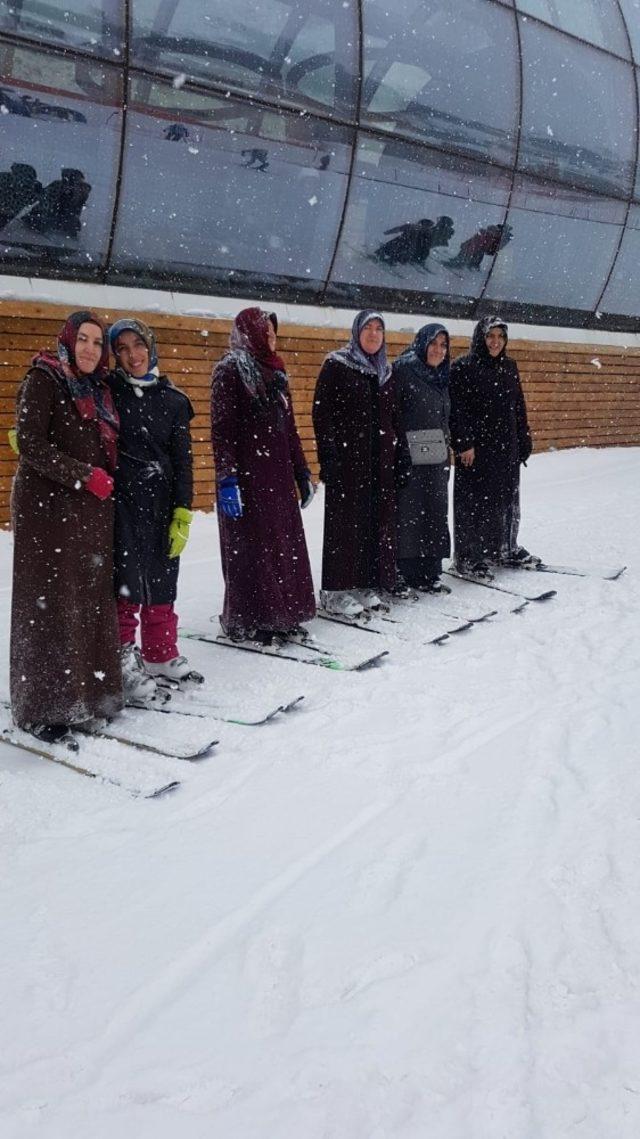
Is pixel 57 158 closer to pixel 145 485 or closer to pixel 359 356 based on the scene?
pixel 359 356

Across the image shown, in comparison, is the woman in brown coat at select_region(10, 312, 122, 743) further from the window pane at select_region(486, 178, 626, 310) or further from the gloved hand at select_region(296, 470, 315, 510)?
the window pane at select_region(486, 178, 626, 310)

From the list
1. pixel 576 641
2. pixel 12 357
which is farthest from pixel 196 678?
pixel 12 357

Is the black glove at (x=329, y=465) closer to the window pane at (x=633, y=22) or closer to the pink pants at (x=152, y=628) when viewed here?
the pink pants at (x=152, y=628)

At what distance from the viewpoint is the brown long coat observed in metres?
3.36

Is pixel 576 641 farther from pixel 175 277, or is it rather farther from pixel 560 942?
pixel 175 277

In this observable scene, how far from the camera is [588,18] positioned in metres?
10.9

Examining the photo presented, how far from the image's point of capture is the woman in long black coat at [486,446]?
5.96 meters

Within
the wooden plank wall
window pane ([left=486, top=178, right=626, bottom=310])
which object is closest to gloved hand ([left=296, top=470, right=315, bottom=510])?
the wooden plank wall

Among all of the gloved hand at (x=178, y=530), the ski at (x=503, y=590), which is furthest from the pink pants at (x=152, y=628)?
the ski at (x=503, y=590)

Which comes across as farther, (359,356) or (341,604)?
(341,604)

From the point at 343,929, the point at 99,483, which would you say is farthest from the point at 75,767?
the point at 343,929

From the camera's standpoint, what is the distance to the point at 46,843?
8.99 feet

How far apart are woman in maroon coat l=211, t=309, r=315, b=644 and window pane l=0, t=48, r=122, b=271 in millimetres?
3065

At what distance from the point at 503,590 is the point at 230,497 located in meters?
2.15
